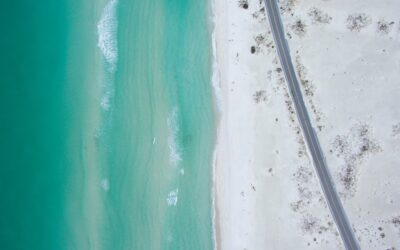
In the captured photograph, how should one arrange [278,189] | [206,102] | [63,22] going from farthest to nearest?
[63,22]
[206,102]
[278,189]

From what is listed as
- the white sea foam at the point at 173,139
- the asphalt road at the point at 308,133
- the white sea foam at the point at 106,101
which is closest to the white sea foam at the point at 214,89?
the white sea foam at the point at 173,139

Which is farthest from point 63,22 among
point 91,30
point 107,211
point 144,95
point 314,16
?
point 314,16

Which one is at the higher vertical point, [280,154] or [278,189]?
[280,154]

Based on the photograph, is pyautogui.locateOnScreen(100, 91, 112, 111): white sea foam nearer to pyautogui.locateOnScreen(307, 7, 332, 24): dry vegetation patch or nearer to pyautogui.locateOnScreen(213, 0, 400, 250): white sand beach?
pyautogui.locateOnScreen(213, 0, 400, 250): white sand beach

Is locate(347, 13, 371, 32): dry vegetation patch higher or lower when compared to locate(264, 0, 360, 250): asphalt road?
higher

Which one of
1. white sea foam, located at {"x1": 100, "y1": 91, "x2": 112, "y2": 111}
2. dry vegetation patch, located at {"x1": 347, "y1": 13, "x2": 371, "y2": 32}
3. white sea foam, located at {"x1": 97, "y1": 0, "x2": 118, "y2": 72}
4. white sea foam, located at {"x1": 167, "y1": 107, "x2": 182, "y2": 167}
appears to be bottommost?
white sea foam, located at {"x1": 167, "y1": 107, "x2": 182, "y2": 167}

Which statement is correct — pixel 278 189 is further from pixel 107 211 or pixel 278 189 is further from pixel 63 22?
pixel 63 22

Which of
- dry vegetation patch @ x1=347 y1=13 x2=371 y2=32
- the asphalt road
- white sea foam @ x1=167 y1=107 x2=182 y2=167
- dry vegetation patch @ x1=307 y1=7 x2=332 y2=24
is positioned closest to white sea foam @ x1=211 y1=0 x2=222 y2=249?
white sea foam @ x1=167 y1=107 x2=182 y2=167

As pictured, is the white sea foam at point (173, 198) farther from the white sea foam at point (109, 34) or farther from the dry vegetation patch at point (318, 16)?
the dry vegetation patch at point (318, 16)
